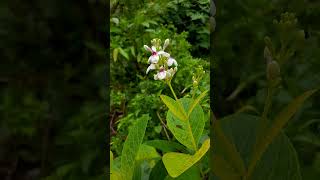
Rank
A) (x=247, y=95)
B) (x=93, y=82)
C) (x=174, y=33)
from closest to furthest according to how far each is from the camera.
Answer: (x=93, y=82), (x=247, y=95), (x=174, y=33)

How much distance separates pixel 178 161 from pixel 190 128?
0.25 ft

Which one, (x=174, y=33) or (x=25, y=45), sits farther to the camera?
(x=174, y=33)

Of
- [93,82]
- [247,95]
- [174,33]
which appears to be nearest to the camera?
[93,82]

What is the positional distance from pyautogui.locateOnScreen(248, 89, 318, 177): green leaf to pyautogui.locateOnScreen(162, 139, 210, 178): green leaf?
0.09 meters

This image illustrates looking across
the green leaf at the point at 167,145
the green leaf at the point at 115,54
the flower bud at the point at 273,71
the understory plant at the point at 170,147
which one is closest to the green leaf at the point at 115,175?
the understory plant at the point at 170,147

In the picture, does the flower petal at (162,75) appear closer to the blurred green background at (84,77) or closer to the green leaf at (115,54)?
the blurred green background at (84,77)

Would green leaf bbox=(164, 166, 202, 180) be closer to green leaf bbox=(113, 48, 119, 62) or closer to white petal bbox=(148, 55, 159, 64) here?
white petal bbox=(148, 55, 159, 64)

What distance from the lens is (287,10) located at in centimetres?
61

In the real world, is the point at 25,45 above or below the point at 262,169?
above

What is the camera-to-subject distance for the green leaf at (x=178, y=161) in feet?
1.88

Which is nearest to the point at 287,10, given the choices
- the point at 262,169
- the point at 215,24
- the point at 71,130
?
the point at 215,24

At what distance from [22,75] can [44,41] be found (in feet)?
0.15

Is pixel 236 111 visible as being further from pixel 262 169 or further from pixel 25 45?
pixel 25 45

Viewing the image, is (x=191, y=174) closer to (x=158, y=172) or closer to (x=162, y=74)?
(x=158, y=172)
